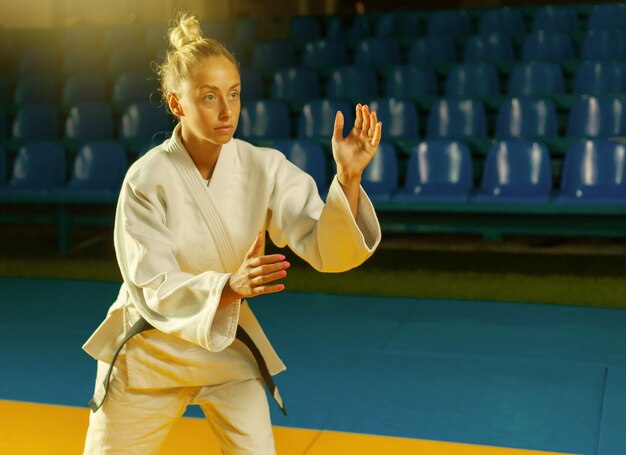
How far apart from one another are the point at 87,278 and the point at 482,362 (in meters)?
3.15

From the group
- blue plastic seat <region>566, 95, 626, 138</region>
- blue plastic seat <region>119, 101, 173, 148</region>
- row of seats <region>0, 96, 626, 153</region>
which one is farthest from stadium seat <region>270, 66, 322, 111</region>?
blue plastic seat <region>566, 95, 626, 138</region>

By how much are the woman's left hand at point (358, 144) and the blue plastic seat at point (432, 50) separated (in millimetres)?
6579

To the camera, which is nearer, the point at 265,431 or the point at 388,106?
the point at 265,431

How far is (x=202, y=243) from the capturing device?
218cm

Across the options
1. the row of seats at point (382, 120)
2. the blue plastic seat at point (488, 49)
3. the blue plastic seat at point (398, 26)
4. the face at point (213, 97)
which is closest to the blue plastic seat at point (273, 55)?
the blue plastic seat at point (398, 26)

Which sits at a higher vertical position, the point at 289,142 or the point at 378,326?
the point at 289,142

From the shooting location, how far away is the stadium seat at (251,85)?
8047mm

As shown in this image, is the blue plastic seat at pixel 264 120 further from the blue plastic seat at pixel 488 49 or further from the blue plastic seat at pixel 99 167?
the blue plastic seat at pixel 488 49

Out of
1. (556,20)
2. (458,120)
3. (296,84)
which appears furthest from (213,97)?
(556,20)

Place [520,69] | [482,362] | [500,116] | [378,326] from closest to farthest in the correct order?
[482,362], [378,326], [500,116], [520,69]

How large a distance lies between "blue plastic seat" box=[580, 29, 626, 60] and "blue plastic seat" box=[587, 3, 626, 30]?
35 cm

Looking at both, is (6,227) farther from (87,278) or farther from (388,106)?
(388,106)

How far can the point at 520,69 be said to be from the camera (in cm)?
761

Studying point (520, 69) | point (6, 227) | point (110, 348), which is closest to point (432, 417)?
point (110, 348)
